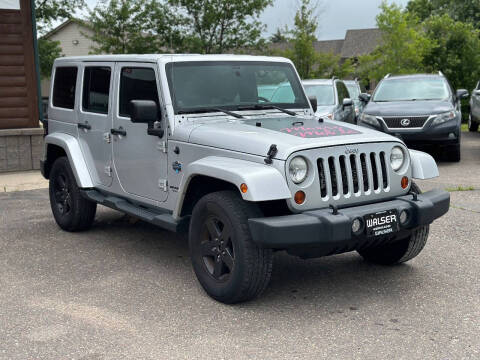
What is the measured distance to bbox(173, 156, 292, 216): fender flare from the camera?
4105mm

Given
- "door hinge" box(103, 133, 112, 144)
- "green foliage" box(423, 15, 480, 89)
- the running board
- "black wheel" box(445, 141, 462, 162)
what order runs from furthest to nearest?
"green foliage" box(423, 15, 480, 89), "black wheel" box(445, 141, 462, 162), "door hinge" box(103, 133, 112, 144), the running board

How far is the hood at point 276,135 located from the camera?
14.4 ft

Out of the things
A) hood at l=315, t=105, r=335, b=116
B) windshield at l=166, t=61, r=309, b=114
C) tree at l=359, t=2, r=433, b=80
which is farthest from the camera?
tree at l=359, t=2, r=433, b=80

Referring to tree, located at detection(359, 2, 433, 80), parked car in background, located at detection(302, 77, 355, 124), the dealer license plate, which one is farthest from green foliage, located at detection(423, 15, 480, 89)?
the dealer license plate

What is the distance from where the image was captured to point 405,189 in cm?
483

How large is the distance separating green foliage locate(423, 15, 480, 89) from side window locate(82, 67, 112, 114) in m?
22.1

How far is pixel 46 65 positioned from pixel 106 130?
31.4 meters

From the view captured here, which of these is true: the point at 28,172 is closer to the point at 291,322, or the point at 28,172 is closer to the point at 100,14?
the point at 291,322

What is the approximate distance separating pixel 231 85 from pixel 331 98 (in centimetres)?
828

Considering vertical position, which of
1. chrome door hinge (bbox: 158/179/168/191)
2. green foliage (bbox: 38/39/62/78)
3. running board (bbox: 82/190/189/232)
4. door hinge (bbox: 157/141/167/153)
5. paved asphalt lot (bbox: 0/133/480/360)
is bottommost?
paved asphalt lot (bbox: 0/133/480/360)

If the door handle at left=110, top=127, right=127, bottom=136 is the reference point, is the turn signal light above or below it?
below

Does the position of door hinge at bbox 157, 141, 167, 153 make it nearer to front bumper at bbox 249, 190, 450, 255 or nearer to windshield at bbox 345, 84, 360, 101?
front bumper at bbox 249, 190, 450, 255

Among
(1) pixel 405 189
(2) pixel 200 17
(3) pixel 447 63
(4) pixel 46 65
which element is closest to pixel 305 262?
(1) pixel 405 189

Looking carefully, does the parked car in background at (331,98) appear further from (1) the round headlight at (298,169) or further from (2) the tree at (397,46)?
(2) the tree at (397,46)
